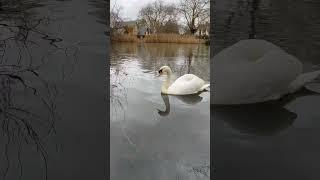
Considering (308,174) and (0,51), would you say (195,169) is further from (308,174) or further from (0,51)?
(0,51)

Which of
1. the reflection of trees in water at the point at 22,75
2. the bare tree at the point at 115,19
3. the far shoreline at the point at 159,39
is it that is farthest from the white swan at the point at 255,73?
the reflection of trees in water at the point at 22,75

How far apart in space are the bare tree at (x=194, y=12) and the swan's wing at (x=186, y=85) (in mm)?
214

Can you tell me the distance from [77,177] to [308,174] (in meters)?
1.00

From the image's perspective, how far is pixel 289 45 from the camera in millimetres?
1595

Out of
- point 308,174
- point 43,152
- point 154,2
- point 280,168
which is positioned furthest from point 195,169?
point 154,2

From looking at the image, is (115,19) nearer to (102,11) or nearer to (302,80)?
(102,11)

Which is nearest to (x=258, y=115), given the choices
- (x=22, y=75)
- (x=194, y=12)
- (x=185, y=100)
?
(x=185, y=100)

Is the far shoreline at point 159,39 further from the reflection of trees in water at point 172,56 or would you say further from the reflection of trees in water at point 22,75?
the reflection of trees in water at point 22,75

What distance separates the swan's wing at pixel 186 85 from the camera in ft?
5.35

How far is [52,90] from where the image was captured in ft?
5.14

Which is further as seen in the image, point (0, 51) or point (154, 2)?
point (154, 2)

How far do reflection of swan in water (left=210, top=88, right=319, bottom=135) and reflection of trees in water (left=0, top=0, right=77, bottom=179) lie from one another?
723 mm

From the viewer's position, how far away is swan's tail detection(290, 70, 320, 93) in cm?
159

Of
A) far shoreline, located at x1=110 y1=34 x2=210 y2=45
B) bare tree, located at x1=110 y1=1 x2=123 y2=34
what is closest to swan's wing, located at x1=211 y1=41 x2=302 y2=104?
far shoreline, located at x1=110 y1=34 x2=210 y2=45
